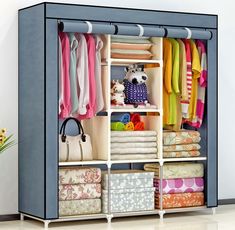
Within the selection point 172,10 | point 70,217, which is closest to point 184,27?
point 172,10

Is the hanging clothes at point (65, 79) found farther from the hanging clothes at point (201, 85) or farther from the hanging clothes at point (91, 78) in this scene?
the hanging clothes at point (201, 85)

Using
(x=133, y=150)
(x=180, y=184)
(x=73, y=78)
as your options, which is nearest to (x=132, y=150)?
(x=133, y=150)

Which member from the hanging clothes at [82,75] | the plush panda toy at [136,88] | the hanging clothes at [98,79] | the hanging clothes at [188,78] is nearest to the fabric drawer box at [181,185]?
the hanging clothes at [188,78]

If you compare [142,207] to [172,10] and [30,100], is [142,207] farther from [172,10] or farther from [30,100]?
[172,10]

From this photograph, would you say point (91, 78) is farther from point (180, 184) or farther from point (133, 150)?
point (180, 184)

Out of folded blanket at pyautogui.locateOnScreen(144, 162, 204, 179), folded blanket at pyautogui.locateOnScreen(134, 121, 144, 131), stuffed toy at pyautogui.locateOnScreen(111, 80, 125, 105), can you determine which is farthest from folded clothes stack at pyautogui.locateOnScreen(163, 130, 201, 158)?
stuffed toy at pyautogui.locateOnScreen(111, 80, 125, 105)

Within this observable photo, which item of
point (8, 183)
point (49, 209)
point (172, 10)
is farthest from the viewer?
point (172, 10)

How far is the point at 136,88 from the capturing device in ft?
23.1

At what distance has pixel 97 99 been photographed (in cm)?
680

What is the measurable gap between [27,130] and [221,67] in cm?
238

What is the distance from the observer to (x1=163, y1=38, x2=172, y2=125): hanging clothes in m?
7.11

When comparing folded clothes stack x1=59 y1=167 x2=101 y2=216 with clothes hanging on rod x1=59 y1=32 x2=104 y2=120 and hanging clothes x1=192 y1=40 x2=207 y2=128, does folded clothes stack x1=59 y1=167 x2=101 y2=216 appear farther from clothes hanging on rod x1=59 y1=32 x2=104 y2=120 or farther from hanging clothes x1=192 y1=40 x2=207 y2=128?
hanging clothes x1=192 y1=40 x2=207 y2=128

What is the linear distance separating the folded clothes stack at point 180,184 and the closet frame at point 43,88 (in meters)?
0.11

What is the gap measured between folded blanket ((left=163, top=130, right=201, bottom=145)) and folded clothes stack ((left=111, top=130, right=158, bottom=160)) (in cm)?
13
